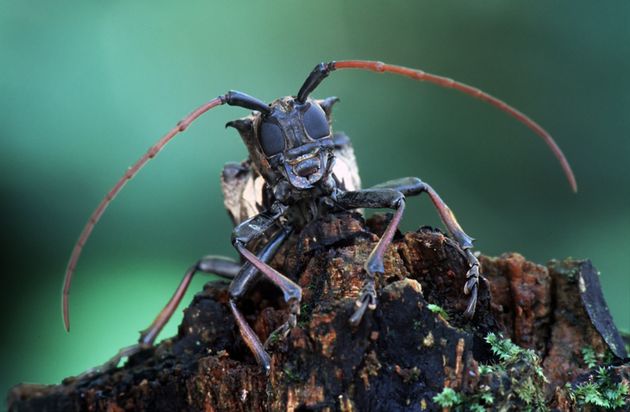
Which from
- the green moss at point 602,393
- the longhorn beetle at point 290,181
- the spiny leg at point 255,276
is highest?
the longhorn beetle at point 290,181

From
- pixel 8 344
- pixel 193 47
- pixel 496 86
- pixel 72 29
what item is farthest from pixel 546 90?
pixel 8 344

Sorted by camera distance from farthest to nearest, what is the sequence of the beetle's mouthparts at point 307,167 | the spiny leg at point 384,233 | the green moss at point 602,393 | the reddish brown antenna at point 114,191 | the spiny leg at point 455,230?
1. the beetle's mouthparts at point 307,167
2. the reddish brown antenna at point 114,191
3. the spiny leg at point 455,230
4. the green moss at point 602,393
5. the spiny leg at point 384,233

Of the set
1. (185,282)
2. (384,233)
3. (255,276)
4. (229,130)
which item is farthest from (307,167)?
(229,130)

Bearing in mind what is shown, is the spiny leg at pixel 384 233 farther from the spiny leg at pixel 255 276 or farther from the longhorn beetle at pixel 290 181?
the spiny leg at pixel 255 276

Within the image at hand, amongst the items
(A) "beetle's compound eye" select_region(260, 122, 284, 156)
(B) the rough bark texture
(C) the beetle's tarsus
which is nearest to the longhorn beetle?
(A) "beetle's compound eye" select_region(260, 122, 284, 156)

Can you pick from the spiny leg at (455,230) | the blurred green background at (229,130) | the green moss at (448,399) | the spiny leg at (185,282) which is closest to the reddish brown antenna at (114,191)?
the spiny leg at (185,282)

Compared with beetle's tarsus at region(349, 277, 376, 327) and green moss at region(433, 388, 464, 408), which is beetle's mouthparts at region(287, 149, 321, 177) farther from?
green moss at region(433, 388, 464, 408)

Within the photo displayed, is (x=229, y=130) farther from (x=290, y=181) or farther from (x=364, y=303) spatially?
(x=364, y=303)

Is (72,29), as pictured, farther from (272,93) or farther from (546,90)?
(546,90)
